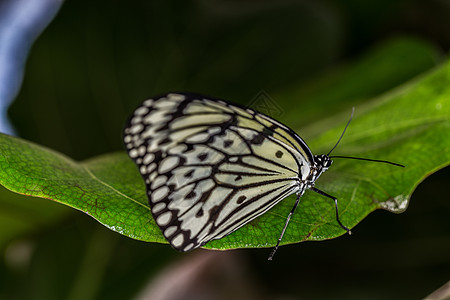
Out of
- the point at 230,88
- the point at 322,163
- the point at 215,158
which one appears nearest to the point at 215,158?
the point at 215,158

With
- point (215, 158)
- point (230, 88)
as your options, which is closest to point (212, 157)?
point (215, 158)

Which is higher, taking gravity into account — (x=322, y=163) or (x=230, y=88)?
(x=322, y=163)

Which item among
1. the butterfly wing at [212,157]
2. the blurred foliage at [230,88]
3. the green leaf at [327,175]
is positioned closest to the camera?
the green leaf at [327,175]

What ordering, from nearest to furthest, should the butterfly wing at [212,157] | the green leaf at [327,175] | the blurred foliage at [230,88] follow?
1. the green leaf at [327,175]
2. the butterfly wing at [212,157]
3. the blurred foliage at [230,88]

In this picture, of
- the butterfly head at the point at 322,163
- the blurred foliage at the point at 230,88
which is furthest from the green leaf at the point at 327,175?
the blurred foliage at the point at 230,88

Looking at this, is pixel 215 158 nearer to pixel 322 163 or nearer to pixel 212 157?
pixel 212 157

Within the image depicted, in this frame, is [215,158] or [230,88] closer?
[215,158]

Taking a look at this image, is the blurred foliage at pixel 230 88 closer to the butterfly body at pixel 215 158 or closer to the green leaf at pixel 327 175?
the green leaf at pixel 327 175

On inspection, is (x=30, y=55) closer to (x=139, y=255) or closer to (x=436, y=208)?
(x=139, y=255)
